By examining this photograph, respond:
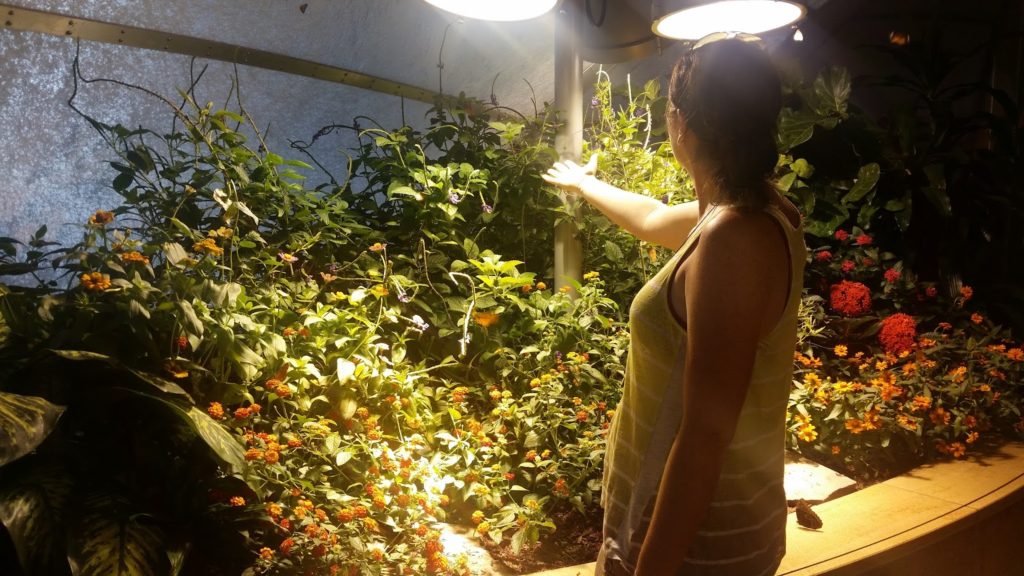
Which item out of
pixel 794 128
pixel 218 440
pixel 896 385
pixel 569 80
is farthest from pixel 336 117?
pixel 896 385

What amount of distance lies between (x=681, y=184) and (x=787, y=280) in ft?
6.52

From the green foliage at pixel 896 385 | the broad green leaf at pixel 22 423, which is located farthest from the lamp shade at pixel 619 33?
the broad green leaf at pixel 22 423

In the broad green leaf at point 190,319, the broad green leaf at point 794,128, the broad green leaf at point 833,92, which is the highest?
the broad green leaf at point 833,92

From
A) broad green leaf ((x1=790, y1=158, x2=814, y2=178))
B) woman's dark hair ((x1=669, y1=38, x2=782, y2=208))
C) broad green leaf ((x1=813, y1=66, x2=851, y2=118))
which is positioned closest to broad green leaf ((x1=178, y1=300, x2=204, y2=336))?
woman's dark hair ((x1=669, y1=38, x2=782, y2=208))

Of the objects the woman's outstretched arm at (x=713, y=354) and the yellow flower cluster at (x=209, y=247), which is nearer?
the woman's outstretched arm at (x=713, y=354)

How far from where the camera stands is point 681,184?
3.13 metres

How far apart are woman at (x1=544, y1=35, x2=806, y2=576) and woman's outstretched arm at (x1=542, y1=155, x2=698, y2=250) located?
0.49 m

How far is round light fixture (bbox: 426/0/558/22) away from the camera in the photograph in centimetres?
209

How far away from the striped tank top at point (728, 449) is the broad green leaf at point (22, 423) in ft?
3.69

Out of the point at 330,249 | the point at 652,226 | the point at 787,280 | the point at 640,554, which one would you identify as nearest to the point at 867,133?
the point at 652,226

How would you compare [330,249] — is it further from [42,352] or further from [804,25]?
[804,25]

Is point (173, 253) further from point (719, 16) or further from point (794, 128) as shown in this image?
point (794, 128)

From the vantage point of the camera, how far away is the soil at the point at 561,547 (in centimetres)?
198

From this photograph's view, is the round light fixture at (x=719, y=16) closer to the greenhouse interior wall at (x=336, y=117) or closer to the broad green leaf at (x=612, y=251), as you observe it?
the greenhouse interior wall at (x=336, y=117)
